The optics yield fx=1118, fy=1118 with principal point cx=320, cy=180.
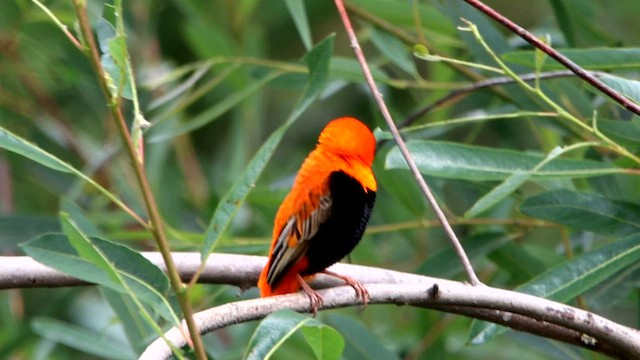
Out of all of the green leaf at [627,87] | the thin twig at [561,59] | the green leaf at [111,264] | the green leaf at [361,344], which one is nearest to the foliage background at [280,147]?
the green leaf at [361,344]

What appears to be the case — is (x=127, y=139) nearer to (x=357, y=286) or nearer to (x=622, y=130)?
(x=357, y=286)

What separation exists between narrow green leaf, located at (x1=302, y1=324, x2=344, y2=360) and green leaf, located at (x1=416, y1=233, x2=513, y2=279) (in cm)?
143

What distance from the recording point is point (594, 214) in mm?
2834

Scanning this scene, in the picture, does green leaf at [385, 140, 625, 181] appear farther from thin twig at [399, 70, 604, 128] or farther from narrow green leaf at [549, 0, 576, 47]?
narrow green leaf at [549, 0, 576, 47]

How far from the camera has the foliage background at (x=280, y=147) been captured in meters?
3.31

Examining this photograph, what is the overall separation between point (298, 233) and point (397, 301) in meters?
0.60

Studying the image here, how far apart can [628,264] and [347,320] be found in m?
0.90

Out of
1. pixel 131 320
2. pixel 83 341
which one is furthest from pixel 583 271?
pixel 83 341

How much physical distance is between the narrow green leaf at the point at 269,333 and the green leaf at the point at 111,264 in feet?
0.48

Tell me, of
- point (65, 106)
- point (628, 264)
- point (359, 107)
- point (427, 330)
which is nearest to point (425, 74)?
point (359, 107)

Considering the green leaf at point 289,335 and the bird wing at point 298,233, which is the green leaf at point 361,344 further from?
the green leaf at point 289,335

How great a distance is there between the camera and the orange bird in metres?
2.66

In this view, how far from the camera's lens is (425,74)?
6.11 m

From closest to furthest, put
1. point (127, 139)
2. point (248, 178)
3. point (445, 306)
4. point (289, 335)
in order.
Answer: point (127, 139), point (289, 335), point (248, 178), point (445, 306)
